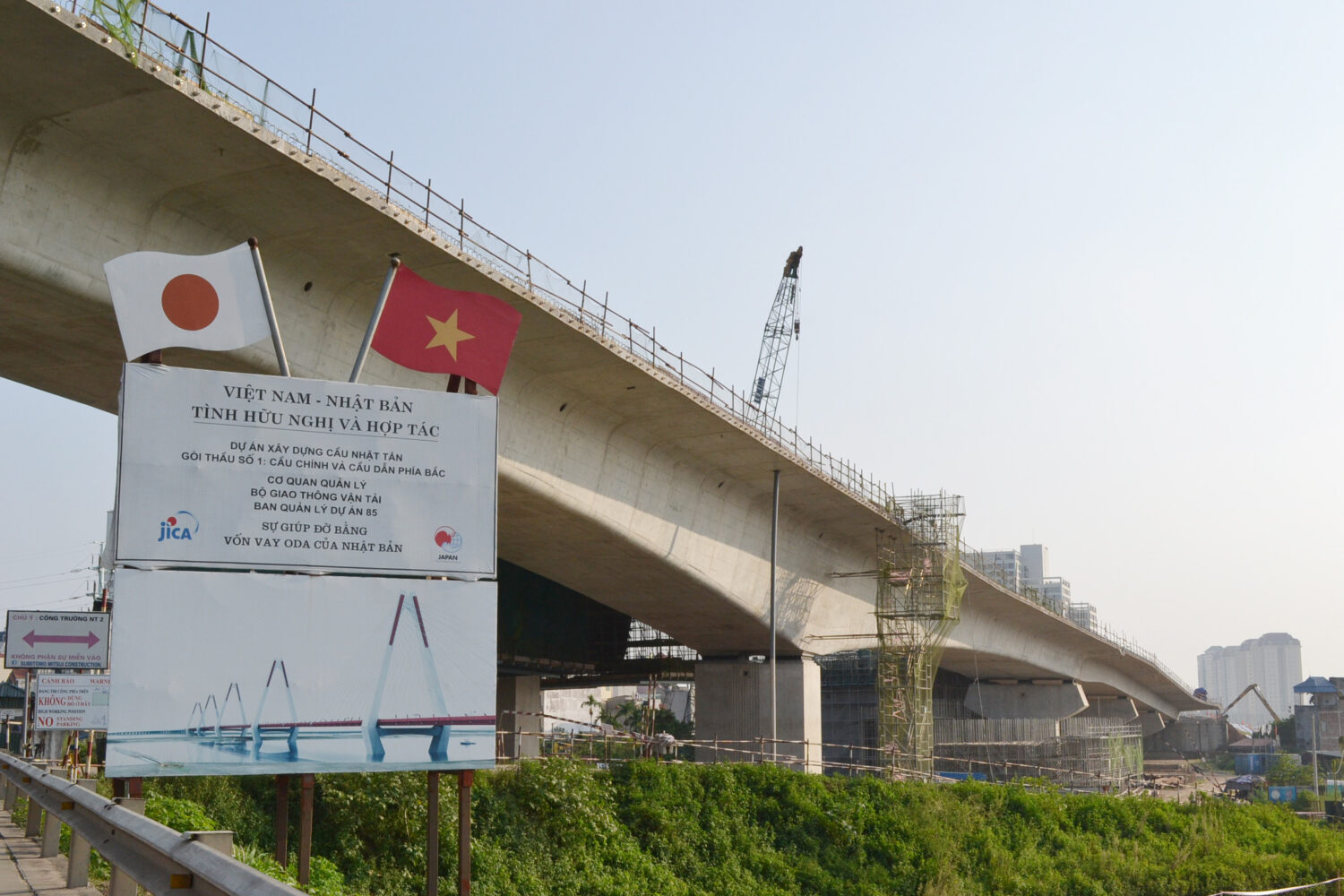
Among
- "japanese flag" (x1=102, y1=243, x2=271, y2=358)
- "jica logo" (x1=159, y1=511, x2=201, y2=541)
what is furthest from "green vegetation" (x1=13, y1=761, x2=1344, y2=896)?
"japanese flag" (x1=102, y1=243, x2=271, y2=358)

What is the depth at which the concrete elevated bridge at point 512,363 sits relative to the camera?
56.7 feet

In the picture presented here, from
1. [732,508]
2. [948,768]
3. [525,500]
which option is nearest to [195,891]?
[525,500]

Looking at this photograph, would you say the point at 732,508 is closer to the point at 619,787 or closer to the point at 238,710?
the point at 619,787

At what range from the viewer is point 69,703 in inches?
827

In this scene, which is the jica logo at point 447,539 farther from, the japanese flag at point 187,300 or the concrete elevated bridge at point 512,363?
the concrete elevated bridge at point 512,363

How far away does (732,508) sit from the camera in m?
38.1

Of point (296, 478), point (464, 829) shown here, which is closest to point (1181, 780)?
point (464, 829)

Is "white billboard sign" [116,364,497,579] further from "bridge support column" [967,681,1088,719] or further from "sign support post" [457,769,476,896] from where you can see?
"bridge support column" [967,681,1088,719]

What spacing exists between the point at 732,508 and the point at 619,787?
45.1ft

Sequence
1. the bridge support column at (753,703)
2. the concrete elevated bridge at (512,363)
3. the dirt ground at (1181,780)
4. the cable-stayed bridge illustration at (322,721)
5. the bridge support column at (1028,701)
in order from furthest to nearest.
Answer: the bridge support column at (1028,701)
the dirt ground at (1181,780)
the bridge support column at (753,703)
the concrete elevated bridge at (512,363)
the cable-stayed bridge illustration at (322,721)

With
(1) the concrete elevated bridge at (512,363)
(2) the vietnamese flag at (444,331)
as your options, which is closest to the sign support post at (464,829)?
(2) the vietnamese flag at (444,331)

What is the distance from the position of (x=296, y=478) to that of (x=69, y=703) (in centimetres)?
1307

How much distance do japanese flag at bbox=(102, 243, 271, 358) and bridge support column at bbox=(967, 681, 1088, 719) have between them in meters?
75.8

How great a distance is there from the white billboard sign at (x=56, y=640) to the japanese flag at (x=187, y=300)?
40.4 feet
